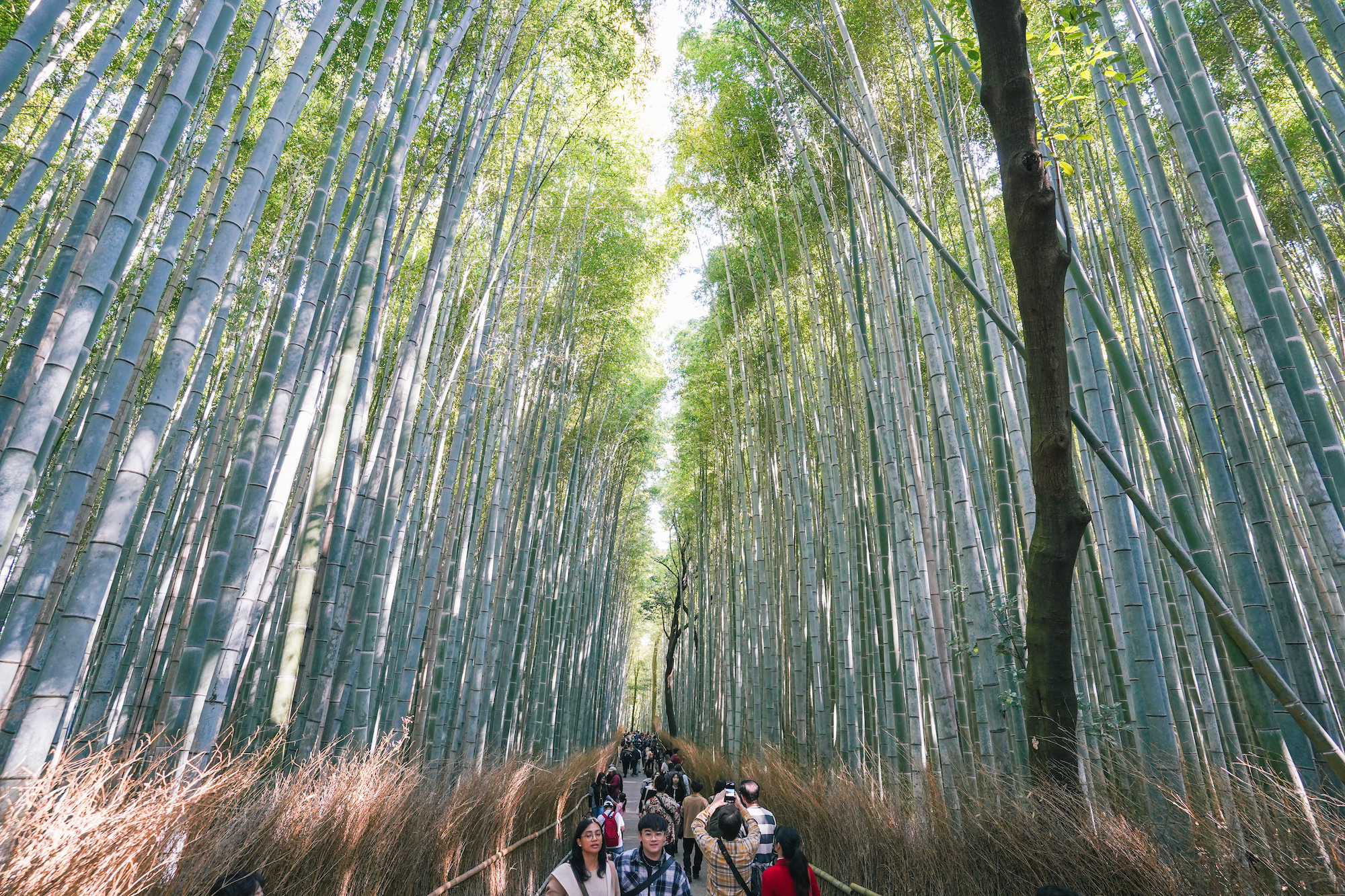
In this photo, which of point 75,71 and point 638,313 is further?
point 638,313

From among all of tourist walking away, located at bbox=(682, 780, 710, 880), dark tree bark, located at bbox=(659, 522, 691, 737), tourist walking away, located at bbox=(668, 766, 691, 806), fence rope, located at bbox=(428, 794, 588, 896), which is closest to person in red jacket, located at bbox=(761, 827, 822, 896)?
fence rope, located at bbox=(428, 794, 588, 896)

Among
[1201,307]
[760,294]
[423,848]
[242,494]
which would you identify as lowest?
[423,848]

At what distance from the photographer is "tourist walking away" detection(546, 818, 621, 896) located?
197 cm

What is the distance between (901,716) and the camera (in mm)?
4039

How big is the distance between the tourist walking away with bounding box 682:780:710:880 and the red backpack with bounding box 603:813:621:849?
1362 mm

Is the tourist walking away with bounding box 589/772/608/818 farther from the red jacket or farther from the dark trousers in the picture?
the red jacket

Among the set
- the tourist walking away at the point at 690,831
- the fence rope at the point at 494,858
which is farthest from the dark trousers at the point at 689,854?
the fence rope at the point at 494,858

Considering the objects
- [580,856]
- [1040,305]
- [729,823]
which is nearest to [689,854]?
[729,823]

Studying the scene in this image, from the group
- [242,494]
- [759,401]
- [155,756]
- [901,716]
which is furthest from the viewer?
[759,401]

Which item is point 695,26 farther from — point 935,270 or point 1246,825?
point 1246,825

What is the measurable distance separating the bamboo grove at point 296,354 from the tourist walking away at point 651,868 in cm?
152

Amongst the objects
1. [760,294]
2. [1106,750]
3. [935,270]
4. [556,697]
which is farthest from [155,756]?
[556,697]

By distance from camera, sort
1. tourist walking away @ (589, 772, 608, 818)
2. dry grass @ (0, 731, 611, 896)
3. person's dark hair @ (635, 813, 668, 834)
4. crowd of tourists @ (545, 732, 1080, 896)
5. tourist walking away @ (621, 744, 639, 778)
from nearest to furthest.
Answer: dry grass @ (0, 731, 611, 896) → crowd of tourists @ (545, 732, 1080, 896) → person's dark hair @ (635, 813, 668, 834) → tourist walking away @ (589, 772, 608, 818) → tourist walking away @ (621, 744, 639, 778)

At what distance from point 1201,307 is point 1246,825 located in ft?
5.21
